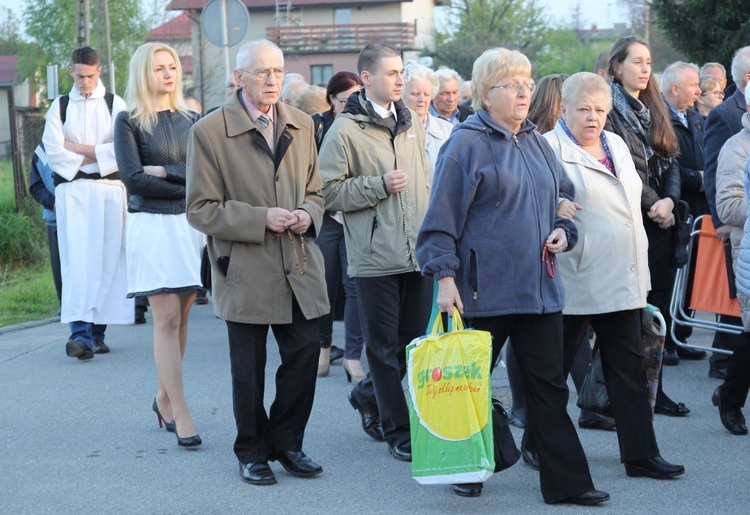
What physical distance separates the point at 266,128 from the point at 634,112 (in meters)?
2.35

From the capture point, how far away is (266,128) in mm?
5754

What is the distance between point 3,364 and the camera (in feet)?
31.2

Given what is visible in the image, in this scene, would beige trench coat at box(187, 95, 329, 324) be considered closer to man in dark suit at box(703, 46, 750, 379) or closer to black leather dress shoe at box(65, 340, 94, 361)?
man in dark suit at box(703, 46, 750, 379)

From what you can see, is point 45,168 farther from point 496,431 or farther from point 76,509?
point 496,431

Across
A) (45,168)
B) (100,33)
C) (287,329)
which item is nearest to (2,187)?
(100,33)

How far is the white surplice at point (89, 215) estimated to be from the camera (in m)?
9.32

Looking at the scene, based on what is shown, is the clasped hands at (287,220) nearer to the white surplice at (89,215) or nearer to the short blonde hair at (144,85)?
the short blonde hair at (144,85)

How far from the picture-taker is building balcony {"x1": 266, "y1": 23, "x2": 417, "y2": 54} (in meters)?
67.1

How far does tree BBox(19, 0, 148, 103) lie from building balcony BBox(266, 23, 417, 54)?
17.4 metres

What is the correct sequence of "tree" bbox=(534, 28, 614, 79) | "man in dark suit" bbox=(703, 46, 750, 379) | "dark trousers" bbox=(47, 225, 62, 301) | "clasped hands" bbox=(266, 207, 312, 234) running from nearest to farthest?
"clasped hands" bbox=(266, 207, 312, 234)
"man in dark suit" bbox=(703, 46, 750, 379)
"dark trousers" bbox=(47, 225, 62, 301)
"tree" bbox=(534, 28, 614, 79)

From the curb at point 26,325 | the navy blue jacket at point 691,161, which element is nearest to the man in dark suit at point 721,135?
the navy blue jacket at point 691,161

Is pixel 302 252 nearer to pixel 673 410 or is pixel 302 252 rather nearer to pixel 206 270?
pixel 206 270

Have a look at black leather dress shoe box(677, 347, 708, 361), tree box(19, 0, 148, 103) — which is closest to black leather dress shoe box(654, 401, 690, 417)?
black leather dress shoe box(677, 347, 708, 361)

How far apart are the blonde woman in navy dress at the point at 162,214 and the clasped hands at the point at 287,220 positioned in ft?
3.79
